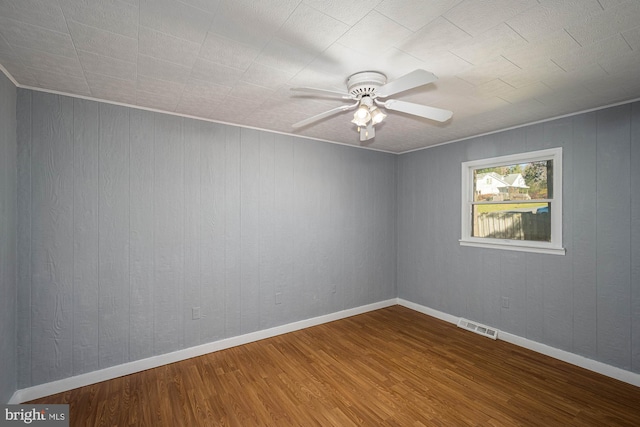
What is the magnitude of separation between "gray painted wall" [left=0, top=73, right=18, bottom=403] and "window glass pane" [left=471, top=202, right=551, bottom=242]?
15.1ft

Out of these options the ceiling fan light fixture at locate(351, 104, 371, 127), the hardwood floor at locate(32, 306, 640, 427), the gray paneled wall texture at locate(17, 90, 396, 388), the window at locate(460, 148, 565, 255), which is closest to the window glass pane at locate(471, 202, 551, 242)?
the window at locate(460, 148, 565, 255)

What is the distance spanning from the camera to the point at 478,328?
3.47 metres

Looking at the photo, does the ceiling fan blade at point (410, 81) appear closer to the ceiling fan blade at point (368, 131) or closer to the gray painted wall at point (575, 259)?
the ceiling fan blade at point (368, 131)

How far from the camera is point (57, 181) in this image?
2295 millimetres

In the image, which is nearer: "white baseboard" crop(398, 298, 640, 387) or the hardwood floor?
the hardwood floor

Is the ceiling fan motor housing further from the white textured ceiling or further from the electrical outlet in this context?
the electrical outlet

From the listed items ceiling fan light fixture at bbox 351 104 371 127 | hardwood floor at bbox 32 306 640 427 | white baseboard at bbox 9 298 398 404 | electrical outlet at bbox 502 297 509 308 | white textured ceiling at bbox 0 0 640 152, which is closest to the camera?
white textured ceiling at bbox 0 0 640 152

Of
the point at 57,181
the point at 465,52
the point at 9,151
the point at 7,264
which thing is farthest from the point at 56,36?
the point at 465,52

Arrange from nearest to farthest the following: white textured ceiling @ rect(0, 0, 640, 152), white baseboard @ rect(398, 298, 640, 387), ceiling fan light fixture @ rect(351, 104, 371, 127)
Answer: white textured ceiling @ rect(0, 0, 640, 152) < ceiling fan light fixture @ rect(351, 104, 371, 127) < white baseboard @ rect(398, 298, 640, 387)

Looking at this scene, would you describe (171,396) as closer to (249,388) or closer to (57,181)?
(249,388)

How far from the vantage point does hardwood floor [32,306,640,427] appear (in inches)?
79.7

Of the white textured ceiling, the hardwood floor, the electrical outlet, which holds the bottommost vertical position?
the hardwood floor

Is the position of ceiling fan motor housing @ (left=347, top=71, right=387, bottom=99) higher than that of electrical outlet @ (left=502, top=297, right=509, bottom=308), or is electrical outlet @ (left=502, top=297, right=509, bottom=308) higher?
ceiling fan motor housing @ (left=347, top=71, right=387, bottom=99)

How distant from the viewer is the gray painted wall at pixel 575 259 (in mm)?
2467
